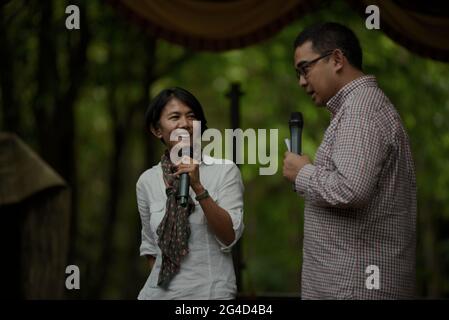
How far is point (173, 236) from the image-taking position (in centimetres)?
352

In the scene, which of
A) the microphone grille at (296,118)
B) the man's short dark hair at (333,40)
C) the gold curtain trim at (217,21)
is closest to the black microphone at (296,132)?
the microphone grille at (296,118)

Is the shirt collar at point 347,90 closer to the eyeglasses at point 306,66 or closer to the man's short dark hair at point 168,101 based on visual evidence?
the eyeglasses at point 306,66

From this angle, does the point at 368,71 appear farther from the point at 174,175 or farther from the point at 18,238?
the point at 174,175

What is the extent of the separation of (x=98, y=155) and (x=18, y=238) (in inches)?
331

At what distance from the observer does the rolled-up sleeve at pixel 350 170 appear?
10.5ft

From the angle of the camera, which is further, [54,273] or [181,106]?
[54,273]

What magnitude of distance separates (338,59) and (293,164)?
497 millimetres

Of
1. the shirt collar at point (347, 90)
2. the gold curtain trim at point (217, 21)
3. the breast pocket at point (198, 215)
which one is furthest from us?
the gold curtain trim at point (217, 21)

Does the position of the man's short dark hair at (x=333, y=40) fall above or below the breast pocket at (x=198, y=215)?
above

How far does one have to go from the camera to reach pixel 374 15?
5074 millimetres
